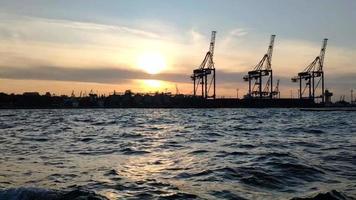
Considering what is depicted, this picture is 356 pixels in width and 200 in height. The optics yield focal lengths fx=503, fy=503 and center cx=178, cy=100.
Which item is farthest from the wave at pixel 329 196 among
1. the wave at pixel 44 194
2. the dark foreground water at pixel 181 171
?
the wave at pixel 44 194

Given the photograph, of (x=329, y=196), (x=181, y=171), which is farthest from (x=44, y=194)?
(x=329, y=196)

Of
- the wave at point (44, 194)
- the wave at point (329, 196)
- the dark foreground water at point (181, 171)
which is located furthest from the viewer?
the dark foreground water at point (181, 171)

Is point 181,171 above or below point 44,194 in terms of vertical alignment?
below

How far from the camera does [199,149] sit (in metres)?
23.5

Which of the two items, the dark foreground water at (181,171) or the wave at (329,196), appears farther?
the dark foreground water at (181,171)

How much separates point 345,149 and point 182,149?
7.43 meters

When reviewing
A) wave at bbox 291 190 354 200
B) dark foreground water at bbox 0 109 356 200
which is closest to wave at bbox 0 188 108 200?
dark foreground water at bbox 0 109 356 200

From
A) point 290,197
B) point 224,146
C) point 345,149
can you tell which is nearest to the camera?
point 290,197

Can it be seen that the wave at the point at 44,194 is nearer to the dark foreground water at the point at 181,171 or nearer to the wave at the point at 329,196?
the dark foreground water at the point at 181,171

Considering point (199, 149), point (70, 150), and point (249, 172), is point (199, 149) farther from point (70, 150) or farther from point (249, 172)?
point (249, 172)

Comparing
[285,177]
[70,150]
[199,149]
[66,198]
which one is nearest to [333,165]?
[285,177]

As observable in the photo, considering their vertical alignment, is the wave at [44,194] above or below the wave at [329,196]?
above

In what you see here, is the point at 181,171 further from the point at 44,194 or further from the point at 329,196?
the point at 44,194

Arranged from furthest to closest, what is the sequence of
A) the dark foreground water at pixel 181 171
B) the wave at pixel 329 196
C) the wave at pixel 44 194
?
the dark foreground water at pixel 181 171 → the wave at pixel 329 196 → the wave at pixel 44 194
